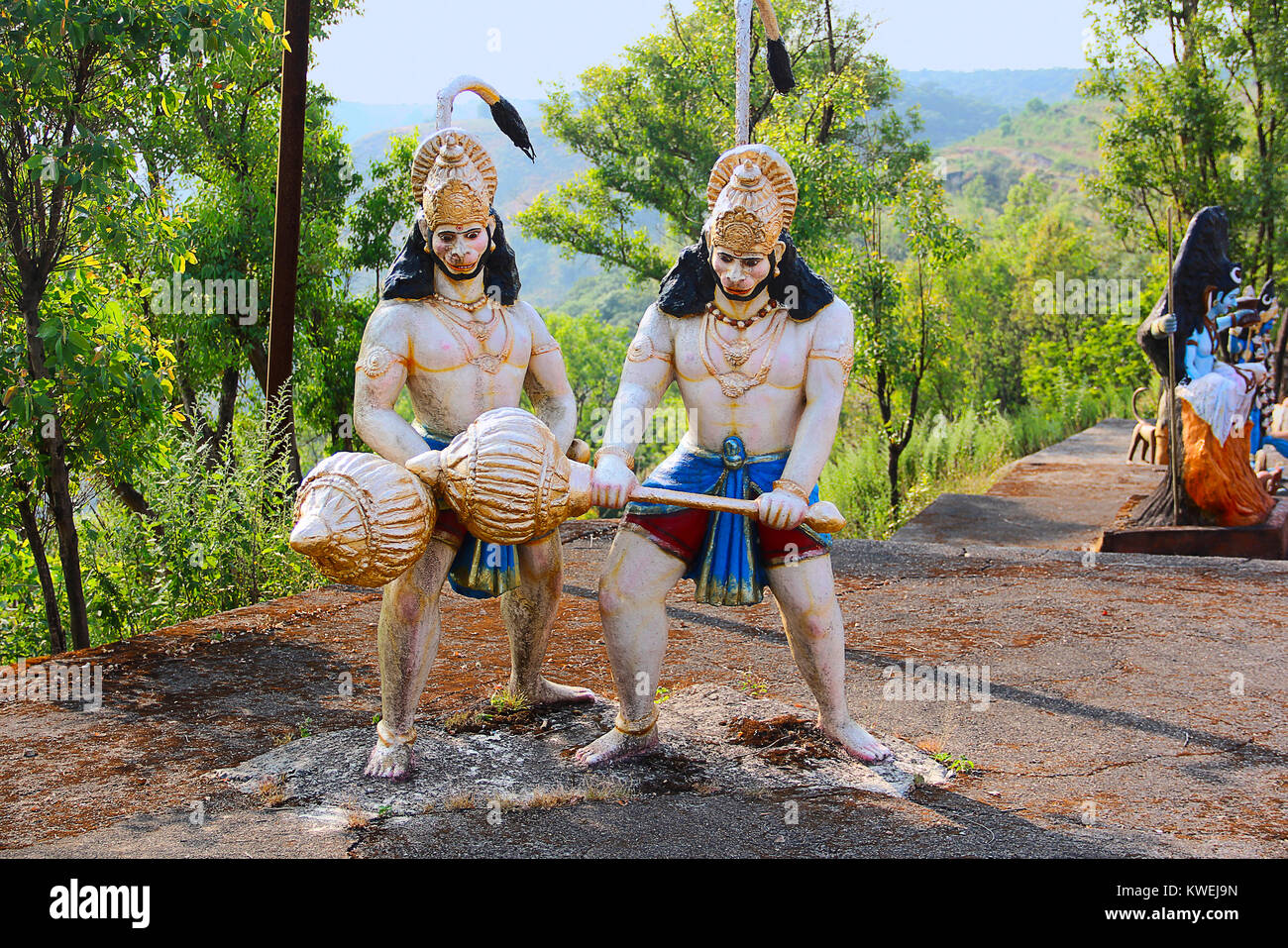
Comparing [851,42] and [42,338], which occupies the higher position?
[851,42]

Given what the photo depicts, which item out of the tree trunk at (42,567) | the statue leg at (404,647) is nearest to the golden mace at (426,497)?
the statue leg at (404,647)

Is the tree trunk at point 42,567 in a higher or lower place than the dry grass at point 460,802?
higher

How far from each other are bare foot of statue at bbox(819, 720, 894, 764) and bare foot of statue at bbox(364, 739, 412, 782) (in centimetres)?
133

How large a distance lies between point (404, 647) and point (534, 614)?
617 millimetres

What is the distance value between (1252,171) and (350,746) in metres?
13.8

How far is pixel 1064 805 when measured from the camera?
322 cm

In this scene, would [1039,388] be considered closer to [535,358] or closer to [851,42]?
[851,42]

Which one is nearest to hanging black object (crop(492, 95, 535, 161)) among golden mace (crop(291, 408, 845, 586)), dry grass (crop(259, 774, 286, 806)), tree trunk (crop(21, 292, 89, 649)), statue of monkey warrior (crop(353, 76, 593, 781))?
statue of monkey warrior (crop(353, 76, 593, 781))

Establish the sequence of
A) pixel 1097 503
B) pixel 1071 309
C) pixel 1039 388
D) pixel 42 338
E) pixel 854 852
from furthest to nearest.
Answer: pixel 1071 309
pixel 1039 388
pixel 1097 503
pixel 42 338
pixel 854 852

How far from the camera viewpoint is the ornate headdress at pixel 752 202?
3.29 m

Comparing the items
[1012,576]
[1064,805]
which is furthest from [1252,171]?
[1064,805]

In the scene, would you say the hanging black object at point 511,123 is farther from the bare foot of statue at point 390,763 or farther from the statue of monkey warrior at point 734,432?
the bare foot of statue at point 390,763

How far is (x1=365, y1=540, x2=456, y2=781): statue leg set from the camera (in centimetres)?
332

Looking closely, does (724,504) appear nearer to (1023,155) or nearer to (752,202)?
(752,202)
